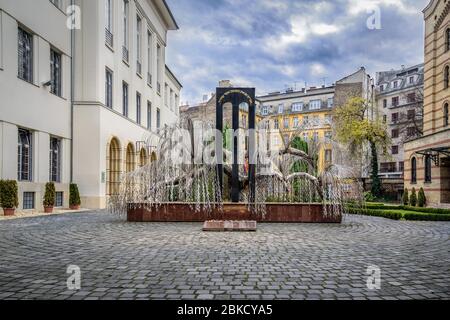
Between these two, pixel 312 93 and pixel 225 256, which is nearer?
pixel 225 256

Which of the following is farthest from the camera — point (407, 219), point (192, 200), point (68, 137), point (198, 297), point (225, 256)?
point (68, 137)

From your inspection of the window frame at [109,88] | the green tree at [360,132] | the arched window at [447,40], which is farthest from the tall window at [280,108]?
the window frame at [109,88]

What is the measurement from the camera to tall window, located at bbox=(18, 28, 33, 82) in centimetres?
1755

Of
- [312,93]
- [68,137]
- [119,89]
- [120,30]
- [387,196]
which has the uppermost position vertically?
[312,93]

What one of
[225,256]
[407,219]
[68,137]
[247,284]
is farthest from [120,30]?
[247,284]

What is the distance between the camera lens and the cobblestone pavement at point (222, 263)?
4840mm

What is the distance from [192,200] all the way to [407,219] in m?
8.82

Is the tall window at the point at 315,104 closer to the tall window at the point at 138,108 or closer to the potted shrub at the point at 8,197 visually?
the tall window at the point at 138,108

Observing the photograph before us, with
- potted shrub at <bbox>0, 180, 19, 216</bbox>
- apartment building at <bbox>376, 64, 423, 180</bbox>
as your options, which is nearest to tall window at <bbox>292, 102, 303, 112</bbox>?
apartment building at <bbox>376, 64, 423, 180</bbox>

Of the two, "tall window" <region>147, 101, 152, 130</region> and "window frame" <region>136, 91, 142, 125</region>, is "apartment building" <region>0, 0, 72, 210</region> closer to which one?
"window frame" <region>136, 91, 142, 125</region>

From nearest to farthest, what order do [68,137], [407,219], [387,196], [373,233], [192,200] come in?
1. [373,233]
2. [192,200]
3. [407,219]
4. [68,137]
5. [387,196]

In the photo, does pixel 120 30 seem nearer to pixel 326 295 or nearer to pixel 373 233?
pixel 373 233

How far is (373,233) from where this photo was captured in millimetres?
10969

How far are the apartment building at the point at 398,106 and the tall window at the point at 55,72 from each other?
155 ft
